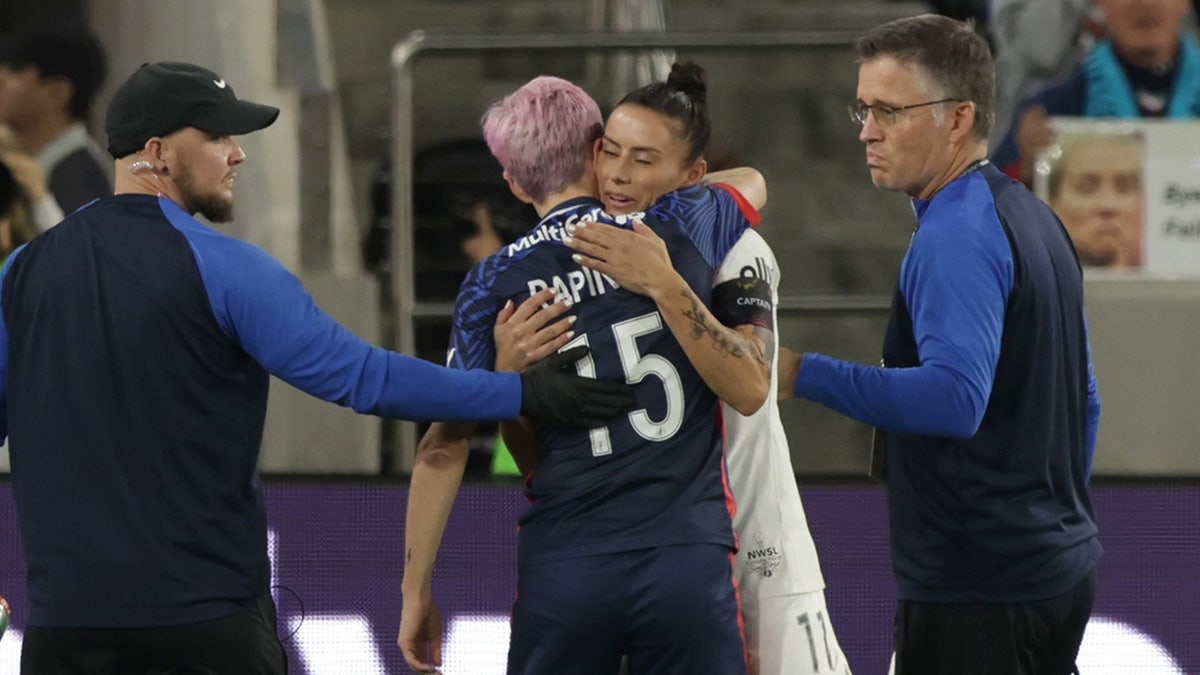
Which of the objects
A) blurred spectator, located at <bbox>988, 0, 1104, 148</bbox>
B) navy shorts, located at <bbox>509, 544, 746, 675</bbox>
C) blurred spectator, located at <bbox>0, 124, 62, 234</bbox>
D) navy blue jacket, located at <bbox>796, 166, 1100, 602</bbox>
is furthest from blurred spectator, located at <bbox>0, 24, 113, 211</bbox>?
navy blue jacket, located at <bbox>796, 166, 1100, 602</bbox>

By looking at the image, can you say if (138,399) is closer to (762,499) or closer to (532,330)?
(532,330)

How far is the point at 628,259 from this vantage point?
348 centimetres

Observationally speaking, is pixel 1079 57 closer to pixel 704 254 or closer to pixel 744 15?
pixel 744 15

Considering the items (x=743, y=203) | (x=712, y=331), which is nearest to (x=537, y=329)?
(x=712, y=331)

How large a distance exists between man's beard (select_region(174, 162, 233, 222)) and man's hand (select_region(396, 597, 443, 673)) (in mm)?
885

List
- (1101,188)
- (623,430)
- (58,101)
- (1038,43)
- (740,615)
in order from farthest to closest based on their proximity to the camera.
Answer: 1. (58,101)
2. (1038,43)
3. (1101,188)
4. (740,615)
5. (623,430)

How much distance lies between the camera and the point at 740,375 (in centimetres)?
346

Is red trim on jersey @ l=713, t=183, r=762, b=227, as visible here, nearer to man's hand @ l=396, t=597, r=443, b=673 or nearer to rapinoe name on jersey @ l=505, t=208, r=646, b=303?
rapinoe name on jersey @ l=505, t=208, r=646, b=303

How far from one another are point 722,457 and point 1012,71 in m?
4.04

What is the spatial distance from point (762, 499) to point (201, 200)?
51.4 inches

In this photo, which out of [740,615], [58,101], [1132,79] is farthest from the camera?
[58,101]

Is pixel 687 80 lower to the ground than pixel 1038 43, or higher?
higher

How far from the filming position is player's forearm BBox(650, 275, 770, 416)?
3436 mm

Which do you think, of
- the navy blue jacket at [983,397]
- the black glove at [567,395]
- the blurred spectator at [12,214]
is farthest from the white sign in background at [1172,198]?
the blurred spectator at [12,214]
